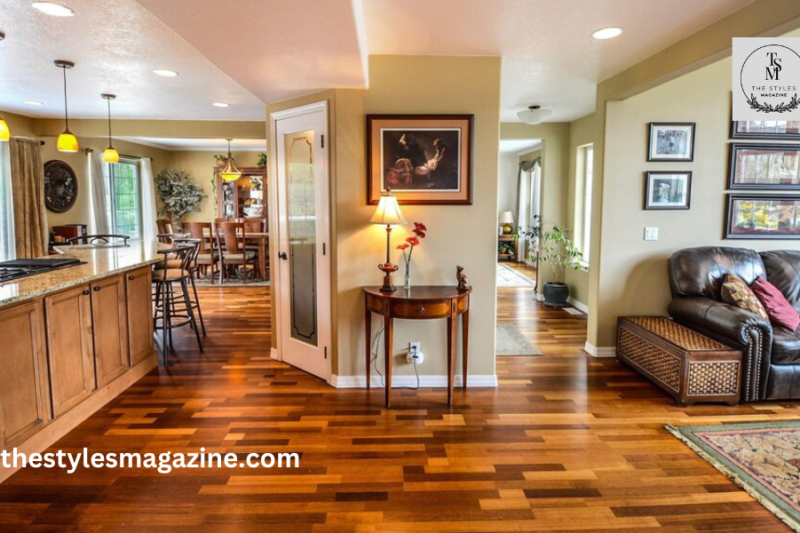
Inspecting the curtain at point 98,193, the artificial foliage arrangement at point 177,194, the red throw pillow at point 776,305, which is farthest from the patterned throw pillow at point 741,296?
the artificial foliage arrangement at point 177,194

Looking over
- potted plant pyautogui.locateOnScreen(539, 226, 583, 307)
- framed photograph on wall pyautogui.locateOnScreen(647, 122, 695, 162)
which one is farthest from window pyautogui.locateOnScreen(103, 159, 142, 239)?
framed photograph on wall pyautogui.locateOnScreen(647, 122, 695, 162)

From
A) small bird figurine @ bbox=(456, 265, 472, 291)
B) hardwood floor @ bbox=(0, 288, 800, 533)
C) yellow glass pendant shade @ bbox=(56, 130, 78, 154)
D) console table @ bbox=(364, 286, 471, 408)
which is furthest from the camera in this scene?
yellow glass pendant shade @ bbox=(56, 130, 78, 154)

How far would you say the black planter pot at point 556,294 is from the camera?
20.5 feet

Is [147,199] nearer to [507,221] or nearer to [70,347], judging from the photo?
[70,347]

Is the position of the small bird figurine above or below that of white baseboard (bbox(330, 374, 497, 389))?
above

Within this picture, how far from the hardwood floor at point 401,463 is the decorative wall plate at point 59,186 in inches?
158

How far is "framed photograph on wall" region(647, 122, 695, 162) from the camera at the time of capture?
4.02 meters

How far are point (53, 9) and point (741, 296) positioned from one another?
15.6 feet

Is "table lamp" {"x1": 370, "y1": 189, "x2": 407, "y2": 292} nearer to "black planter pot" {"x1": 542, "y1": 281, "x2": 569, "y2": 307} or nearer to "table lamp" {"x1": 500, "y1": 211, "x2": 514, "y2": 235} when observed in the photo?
"black planter pot" {"x1": 542, "y1": 281, "x2": 569, "y2": 307}

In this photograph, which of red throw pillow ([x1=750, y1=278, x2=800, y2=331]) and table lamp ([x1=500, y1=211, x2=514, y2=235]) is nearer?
red throw pillow ([x1=750, y1=278, x2=800, y2=331])

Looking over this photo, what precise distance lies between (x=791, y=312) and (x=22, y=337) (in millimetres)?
4887

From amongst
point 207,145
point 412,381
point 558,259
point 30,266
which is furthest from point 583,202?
point 207,145

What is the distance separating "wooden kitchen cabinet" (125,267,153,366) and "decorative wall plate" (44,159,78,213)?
3.56m

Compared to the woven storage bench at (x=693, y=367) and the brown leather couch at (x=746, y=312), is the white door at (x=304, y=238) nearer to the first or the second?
the woven storage bench at (x=693, y=367)
